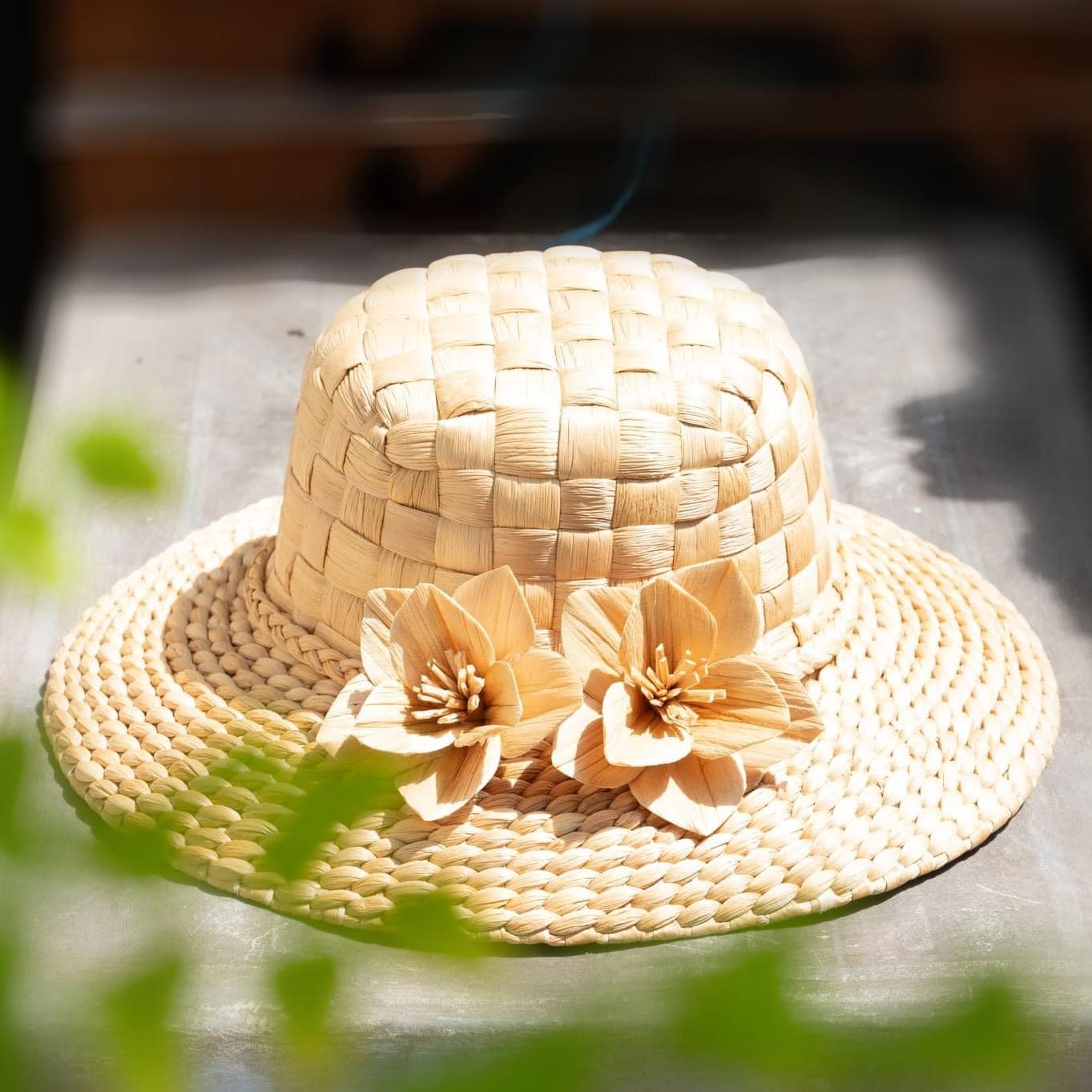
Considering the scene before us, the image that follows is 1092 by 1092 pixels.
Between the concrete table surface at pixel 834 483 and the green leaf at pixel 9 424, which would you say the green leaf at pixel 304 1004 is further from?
the green leaf at pixel 9 424

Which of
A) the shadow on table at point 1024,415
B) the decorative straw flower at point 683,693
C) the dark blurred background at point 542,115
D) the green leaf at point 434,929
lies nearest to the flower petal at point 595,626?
the decorative straw flower at point 683,693

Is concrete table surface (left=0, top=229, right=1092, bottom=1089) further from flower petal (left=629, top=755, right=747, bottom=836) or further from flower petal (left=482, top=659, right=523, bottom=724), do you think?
flower petal (left=482, top=659, right=523, bottom=724)

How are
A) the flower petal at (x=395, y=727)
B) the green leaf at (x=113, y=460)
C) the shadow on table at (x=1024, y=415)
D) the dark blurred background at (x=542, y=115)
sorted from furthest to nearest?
the dark blurred background at (x=542, y=115)
the shadow on table at (x=1024, y=415)
the flower petal at (x=395, y=727)
the green leaf at (x=113, y=460)

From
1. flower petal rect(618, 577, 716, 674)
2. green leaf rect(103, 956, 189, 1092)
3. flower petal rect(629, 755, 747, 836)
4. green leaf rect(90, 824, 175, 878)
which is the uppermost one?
green leaf rect(90, 824, 175, 878)

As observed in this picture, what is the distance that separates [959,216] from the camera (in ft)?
10.3

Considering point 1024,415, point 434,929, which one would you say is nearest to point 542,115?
point 1024,415

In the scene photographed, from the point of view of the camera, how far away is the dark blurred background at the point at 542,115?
3.23 meters

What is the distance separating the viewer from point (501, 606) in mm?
1539

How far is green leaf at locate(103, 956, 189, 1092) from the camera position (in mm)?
467

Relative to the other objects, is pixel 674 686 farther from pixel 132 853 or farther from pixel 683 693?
pixel 132 853

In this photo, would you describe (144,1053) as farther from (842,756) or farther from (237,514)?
(237,514)

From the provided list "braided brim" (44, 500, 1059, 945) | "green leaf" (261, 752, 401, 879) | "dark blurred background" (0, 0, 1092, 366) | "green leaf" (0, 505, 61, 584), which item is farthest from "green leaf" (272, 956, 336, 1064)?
"dark blurred background" (0, 0, 1092, 366)

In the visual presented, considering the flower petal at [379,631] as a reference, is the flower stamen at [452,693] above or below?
below

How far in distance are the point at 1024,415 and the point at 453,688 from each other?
54.0 inches
